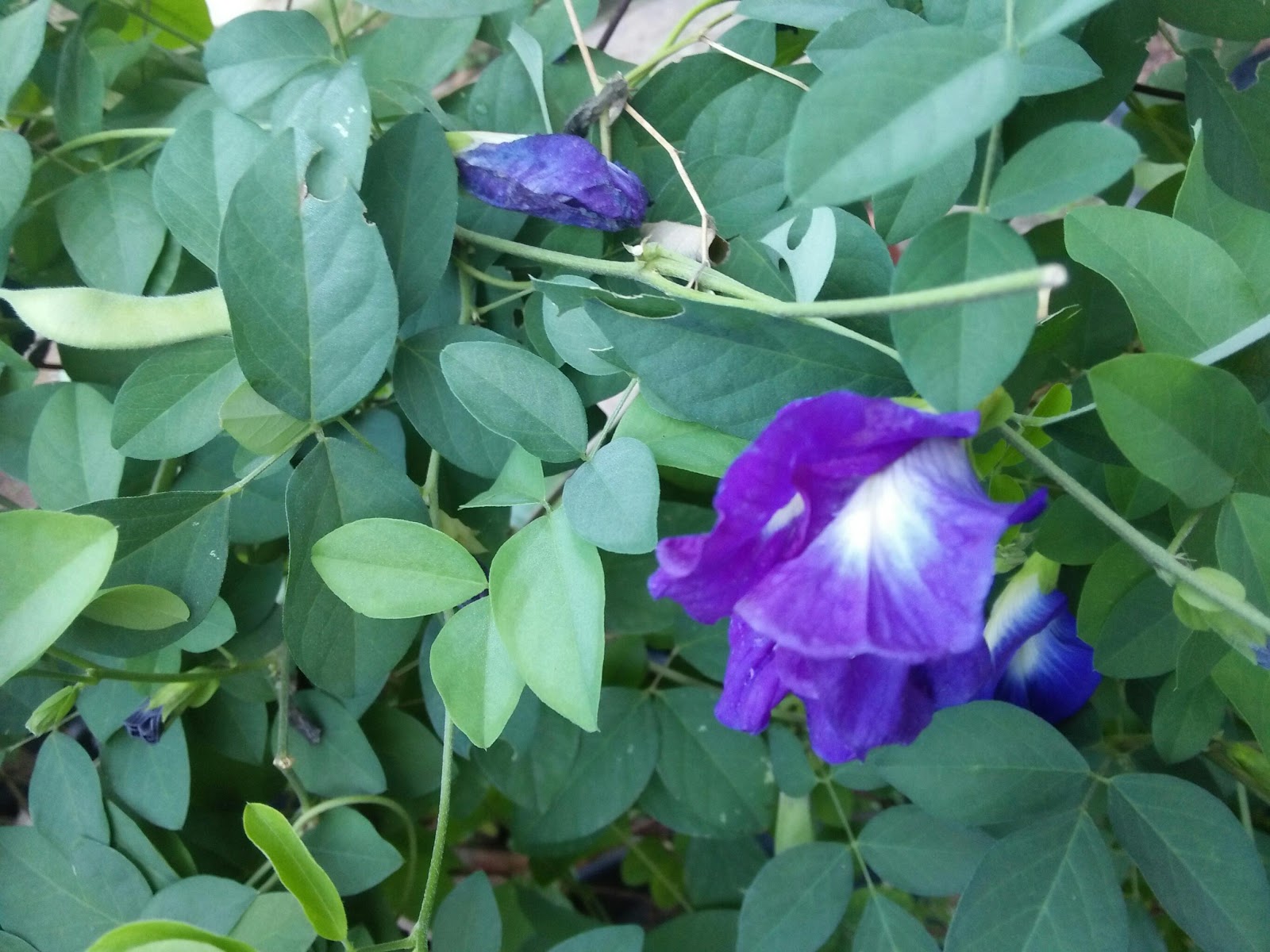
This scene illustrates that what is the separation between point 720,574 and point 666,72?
0.31 metres

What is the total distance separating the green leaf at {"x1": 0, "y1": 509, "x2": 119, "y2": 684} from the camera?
0.36m

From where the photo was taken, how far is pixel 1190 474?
331 mm

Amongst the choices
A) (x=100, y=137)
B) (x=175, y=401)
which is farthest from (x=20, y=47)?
(x=175, y=401)

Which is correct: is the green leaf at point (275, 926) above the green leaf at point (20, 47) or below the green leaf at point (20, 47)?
below

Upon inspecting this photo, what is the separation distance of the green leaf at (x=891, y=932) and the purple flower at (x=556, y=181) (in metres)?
0.42

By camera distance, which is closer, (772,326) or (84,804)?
(772,326)

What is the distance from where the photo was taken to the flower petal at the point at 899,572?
26 centimetres

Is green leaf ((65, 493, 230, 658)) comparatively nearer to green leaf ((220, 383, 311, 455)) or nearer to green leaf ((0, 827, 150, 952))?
green leaf ((220, 383, 311, 455))

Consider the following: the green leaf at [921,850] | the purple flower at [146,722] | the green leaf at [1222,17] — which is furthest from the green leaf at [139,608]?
the green leaf at [1222,17]

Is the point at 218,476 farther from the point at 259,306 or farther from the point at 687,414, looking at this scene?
the point at 687,414

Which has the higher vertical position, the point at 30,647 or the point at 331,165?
the point at 331,165

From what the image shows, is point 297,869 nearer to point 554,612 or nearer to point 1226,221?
point 554,612


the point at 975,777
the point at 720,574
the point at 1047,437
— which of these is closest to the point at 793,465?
the point at 720,574

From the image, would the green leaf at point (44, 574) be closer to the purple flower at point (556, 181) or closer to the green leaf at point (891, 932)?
the purple flower at point (556, 181)
